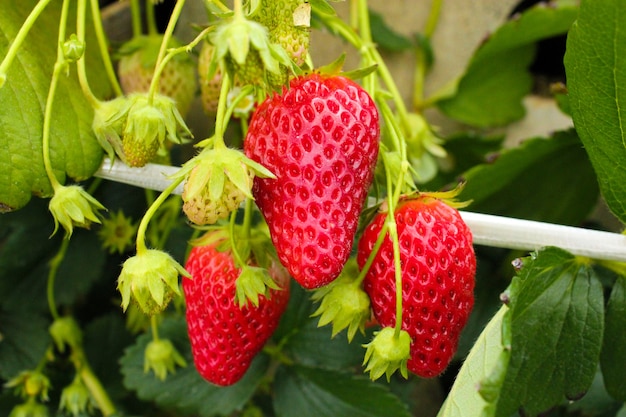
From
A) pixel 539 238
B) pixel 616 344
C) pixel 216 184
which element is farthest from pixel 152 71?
pixel 616 344

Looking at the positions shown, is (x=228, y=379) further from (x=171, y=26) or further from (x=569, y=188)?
(x=569, y=188)

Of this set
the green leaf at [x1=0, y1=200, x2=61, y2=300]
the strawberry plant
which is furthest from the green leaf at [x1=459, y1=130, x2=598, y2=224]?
the green leaf at [x1=0, y1=200, x2=61, y2=300]

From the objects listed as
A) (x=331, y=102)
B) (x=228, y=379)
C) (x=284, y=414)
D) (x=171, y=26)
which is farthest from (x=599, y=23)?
(x=284, y=414)

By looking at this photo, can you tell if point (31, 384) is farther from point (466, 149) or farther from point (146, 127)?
point (466, 149)

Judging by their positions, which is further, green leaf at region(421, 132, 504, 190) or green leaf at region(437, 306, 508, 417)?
green leaf at region(421, 132, 504, 190)

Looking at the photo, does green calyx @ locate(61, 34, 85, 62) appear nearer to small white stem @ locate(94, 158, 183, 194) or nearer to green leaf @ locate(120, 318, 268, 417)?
small white stem @ locate(94, 158, 183, 194)

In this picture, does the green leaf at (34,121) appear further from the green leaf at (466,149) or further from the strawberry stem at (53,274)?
the green leaf at (466,149)

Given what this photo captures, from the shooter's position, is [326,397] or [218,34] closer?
[218,34]
